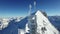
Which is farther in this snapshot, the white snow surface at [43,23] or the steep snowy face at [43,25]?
the white snow surface at [43,23]

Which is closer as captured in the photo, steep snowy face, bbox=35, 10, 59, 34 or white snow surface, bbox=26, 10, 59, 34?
steep snowy face, bbox=35, 10, 59, 34

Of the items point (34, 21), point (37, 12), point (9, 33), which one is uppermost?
point (37, 12)

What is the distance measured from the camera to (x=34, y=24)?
20.1 feet

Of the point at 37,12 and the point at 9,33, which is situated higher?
the point at 37,12

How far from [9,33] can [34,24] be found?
3.12m

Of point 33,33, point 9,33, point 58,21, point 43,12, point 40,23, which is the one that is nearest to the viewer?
point 33,33

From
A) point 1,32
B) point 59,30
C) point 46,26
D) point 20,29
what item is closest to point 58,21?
point 59,30

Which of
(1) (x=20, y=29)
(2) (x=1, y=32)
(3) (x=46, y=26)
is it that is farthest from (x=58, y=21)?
(2) (x=1, y=32)

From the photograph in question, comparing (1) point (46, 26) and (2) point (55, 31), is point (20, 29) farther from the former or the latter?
(2) point (55, 31)

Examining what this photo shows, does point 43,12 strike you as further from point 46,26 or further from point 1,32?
point 1,32

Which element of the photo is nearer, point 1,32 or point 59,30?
point 59,30

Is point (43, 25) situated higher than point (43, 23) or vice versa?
point (43, 23)

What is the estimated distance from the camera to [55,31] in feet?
23.6

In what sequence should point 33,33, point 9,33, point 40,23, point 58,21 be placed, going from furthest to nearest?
1. point 58,21
2. point 9,33
3. point 40,23
4. point 33,33
